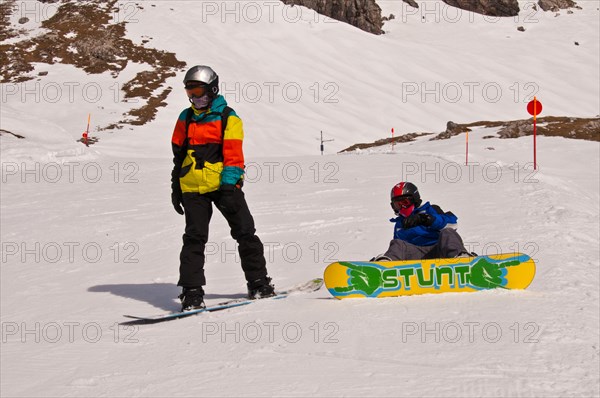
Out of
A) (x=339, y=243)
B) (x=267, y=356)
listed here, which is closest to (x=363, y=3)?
(x=339, y=243)

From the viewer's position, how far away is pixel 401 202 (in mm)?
6441

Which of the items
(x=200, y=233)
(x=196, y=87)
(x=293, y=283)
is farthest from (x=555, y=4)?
(x=200, y=233)

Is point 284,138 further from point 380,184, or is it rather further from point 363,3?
point 363,3

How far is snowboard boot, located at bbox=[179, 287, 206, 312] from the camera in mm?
5695

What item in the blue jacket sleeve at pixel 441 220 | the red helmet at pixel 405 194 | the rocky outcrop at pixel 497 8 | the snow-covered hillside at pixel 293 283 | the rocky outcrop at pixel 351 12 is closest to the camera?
the snow-covered hillside at pixel 293 283

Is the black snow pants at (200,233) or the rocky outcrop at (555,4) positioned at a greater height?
the rocky outcrop at (555,4)

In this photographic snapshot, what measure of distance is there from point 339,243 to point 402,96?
49.4 m

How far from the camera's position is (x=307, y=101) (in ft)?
172

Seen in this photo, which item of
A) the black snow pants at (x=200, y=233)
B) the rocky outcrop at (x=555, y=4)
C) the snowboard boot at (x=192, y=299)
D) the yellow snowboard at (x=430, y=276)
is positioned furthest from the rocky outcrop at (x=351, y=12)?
the yellow snowboard at (x=430, y=276)

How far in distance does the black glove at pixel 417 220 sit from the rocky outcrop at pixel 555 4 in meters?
93.2

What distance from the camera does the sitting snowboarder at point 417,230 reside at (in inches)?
236

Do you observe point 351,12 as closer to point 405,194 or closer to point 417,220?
point 405,194

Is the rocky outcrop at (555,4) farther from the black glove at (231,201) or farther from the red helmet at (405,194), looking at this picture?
the black glove at (231,201)

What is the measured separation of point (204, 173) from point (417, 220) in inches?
82.0
